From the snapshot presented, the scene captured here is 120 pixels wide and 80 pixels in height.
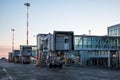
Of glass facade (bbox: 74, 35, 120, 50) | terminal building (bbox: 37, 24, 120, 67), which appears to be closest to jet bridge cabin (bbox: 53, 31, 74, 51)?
terminal building (bbox: 37, 24, 120, 67)

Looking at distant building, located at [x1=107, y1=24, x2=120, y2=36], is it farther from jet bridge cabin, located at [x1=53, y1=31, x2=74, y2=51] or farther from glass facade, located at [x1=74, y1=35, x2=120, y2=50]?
jet bridge cabin, located at [x1=53, y1=31, x2=74, y2=51]

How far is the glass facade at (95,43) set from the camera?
353ft

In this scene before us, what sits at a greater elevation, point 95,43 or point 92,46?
point 95,43

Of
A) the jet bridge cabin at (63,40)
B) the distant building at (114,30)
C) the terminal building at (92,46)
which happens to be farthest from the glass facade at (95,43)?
the jet bridge cabin at (63,40)

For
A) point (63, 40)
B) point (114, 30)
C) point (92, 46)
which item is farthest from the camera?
point (114, 30)

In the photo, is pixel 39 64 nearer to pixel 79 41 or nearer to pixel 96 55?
pixel 79 41

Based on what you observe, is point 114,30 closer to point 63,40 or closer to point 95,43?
point 95,43

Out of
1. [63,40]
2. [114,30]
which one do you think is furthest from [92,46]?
[63,40]

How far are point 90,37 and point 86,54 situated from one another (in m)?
15.6

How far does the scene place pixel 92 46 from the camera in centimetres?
10925

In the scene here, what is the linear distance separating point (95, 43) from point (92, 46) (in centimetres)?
212

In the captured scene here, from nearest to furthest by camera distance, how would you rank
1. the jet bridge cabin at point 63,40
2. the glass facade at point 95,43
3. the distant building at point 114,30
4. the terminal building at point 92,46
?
the jet bridge cabin at point 63,40, the terminal building at point 92,46, the glass facade at point 95,43, the distant building at point 114,30

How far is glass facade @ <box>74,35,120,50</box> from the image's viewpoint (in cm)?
10769

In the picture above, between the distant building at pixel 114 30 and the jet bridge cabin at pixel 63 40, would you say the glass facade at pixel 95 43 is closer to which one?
the distant building at pixel 114 30
